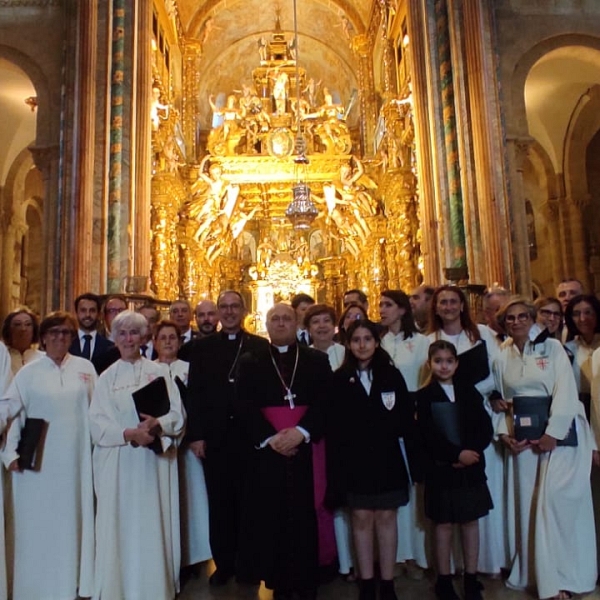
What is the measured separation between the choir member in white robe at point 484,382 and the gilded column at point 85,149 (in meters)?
7.66

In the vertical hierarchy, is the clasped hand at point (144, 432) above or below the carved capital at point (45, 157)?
below

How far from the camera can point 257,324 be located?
72.3 ft

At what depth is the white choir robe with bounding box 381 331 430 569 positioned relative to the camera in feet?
14.2

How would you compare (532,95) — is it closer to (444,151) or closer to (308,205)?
(444,151)

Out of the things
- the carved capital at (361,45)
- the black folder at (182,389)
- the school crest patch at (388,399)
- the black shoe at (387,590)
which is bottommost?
the black shoe at (387,590)

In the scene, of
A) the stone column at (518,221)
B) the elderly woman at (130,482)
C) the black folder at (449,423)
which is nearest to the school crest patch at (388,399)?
the black folder at (449,423)

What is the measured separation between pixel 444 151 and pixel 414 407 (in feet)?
28.1

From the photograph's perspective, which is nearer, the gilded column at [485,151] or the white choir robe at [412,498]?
the white choir robe at [412,498]

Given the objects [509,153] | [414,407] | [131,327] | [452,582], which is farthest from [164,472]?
[509,153]

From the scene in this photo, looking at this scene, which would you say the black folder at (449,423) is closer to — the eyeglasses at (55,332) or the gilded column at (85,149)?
the eyeglasses at (55,332)

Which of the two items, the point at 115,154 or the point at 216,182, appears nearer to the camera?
the point at 115,154

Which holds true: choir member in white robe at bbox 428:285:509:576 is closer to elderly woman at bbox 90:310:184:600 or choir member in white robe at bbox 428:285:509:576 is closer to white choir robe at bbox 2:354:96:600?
elderly woman at bbox 90:310:184:600

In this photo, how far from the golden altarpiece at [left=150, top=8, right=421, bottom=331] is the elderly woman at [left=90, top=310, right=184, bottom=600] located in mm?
11111

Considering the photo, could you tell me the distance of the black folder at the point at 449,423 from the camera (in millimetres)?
3748
